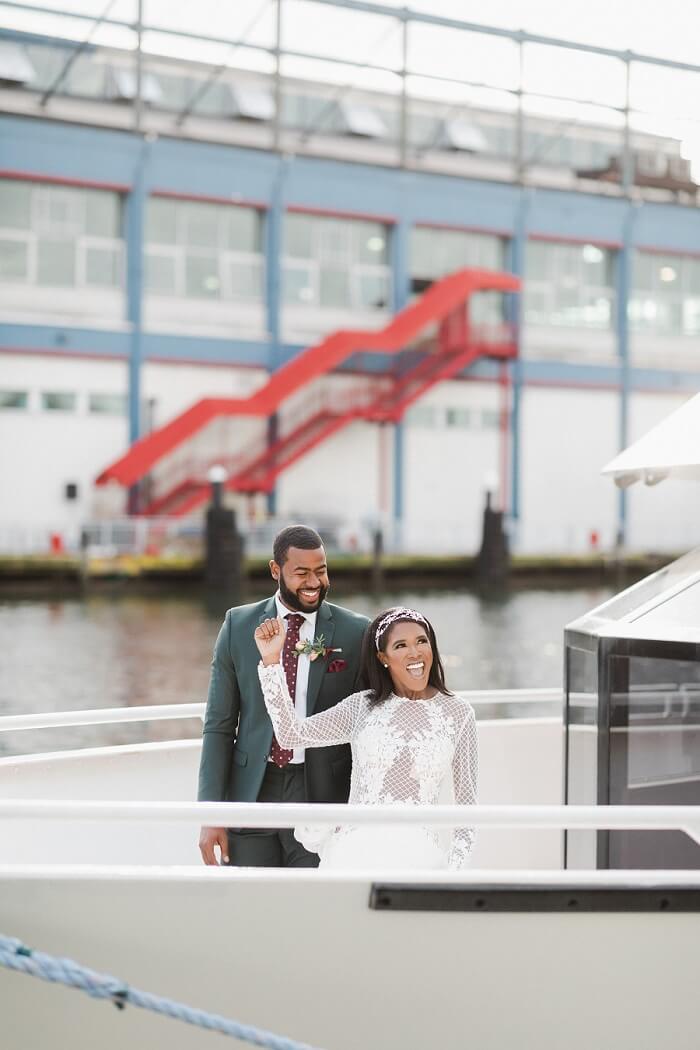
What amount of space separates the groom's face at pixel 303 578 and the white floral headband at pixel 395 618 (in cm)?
17

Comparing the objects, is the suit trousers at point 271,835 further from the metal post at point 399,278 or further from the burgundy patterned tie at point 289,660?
the metal post at point 399,278

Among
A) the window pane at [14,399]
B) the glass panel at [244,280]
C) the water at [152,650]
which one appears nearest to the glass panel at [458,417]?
the glass panel at [244,280]

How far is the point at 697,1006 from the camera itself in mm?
3422

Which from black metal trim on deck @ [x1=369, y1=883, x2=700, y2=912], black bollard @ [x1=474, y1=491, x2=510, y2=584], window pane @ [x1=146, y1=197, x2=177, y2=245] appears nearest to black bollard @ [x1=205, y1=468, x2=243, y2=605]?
black bollard @ [x1=474, y1=491, x2=510, y2=584]

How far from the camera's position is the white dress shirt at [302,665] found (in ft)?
11.9

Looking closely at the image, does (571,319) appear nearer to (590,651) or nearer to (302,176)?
(302,176)

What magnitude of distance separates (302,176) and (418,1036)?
98.5ft

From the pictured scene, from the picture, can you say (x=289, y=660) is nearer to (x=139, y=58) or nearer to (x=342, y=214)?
(x=139, y=58)

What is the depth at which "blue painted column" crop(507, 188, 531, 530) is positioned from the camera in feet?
113

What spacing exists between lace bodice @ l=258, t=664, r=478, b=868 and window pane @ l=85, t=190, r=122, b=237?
92.2 ft

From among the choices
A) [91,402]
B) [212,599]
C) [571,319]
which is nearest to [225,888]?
[212,599]

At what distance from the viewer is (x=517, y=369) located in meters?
34.3

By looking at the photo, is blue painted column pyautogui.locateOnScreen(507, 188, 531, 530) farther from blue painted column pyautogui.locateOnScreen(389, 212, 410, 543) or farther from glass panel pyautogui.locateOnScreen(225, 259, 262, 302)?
glass panel pyautogui.locateOnScreen(225, 259, 262, 302)

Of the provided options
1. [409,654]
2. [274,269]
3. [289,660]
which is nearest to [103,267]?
[274,269]
